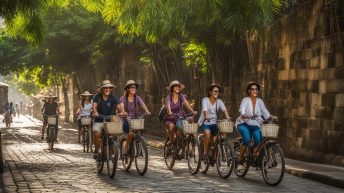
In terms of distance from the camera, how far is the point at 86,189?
1019cm

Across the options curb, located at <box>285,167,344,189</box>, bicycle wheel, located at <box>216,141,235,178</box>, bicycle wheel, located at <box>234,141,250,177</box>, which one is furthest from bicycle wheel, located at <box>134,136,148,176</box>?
curb, located at <box>285,167,344,189</box>

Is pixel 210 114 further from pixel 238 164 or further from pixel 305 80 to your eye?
pixel 305 80

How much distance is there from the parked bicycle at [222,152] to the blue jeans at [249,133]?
234mm

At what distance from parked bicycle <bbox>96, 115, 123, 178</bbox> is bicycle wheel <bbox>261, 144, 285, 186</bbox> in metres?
2.41

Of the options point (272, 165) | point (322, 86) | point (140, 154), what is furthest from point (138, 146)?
point (322, 86)

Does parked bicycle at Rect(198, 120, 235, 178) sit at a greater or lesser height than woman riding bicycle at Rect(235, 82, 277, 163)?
lesser

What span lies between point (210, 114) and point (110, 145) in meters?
1.87

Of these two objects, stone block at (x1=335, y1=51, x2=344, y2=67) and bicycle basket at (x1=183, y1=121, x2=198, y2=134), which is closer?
bicycle basket at (x1=183, y1=121, x2=198, y2=134)

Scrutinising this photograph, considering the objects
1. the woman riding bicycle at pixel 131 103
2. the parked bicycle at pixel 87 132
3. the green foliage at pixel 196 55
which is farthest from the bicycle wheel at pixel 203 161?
the green foliage at pixel 196 55

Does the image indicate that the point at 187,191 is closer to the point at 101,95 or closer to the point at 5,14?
the point at 101,95

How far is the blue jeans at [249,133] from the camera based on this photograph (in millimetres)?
11547

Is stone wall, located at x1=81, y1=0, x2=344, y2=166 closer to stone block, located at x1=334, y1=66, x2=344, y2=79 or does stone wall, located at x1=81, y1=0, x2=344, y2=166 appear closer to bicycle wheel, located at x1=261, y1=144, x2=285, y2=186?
stone block, located at x1=334, y1=66, x2=344, y2=79

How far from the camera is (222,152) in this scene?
39.4ft

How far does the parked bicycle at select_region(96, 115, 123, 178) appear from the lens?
11812mm
